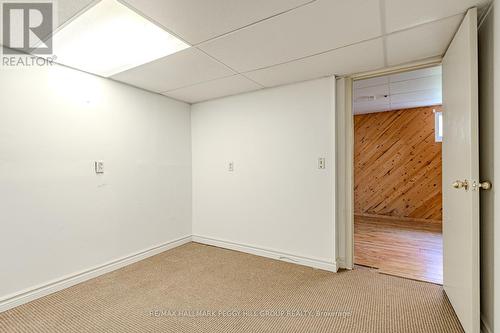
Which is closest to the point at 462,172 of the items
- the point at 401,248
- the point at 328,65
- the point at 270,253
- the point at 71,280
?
the point at 328,65

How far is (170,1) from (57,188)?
1925 millimetres

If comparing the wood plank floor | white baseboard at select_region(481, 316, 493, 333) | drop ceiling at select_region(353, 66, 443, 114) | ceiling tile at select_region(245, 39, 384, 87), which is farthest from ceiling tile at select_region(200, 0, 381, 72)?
the wood plank floor

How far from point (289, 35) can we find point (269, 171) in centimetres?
161

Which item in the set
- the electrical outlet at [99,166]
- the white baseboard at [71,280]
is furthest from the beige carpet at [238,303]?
the electrical outlet at [99,166]

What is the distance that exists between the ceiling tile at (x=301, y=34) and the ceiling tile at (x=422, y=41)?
25cm

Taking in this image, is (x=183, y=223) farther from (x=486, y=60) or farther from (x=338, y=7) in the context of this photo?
(x=486, y=60)

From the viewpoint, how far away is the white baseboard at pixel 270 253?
105 inches

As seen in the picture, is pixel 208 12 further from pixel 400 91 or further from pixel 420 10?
pixel 400 91

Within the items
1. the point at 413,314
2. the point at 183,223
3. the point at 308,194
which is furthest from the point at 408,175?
the point at 183,223

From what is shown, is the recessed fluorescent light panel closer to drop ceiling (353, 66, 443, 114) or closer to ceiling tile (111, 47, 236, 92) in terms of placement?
ceiling tile (111, 47, 236, 92)

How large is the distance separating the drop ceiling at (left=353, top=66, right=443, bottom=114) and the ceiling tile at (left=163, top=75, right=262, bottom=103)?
152 cm

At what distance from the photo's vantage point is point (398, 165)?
5.12 metres

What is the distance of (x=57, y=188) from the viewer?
2.26 m

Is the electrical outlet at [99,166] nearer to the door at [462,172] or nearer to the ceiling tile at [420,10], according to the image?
the ceiling tile at [420,10]
